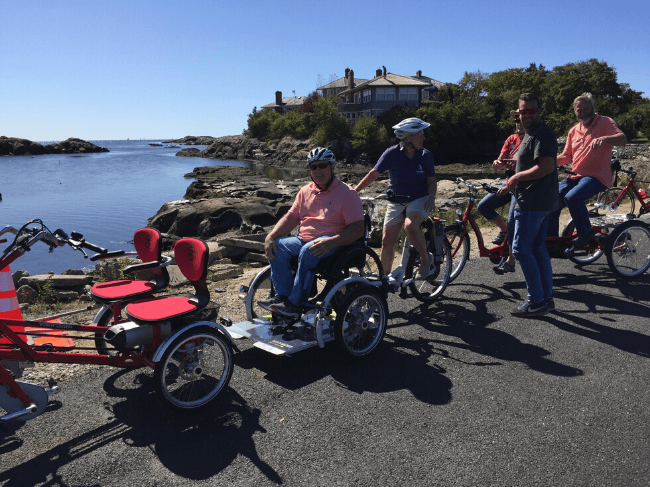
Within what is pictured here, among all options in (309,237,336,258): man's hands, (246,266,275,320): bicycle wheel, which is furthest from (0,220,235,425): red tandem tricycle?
(309,237,336,258): man's hands

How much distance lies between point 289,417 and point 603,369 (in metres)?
2.76

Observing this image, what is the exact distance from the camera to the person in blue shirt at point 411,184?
5.58 m

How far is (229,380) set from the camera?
12.8 ft

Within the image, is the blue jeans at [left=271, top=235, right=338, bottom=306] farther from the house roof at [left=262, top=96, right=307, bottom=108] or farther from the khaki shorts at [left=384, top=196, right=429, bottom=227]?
the house roof at [left=262, top=96, right=307, bottom=108]

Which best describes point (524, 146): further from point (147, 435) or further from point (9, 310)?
point (9, 310)

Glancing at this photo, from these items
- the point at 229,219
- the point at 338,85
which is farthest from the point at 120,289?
the point at 338,85

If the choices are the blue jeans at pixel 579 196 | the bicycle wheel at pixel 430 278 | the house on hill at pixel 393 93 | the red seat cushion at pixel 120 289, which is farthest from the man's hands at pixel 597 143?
the house on hill at pixel 393 93

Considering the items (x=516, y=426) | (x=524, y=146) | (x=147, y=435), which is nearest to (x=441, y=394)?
(x=516, y=426)

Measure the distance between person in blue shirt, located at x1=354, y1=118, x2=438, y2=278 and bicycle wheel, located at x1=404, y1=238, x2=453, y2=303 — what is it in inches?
5.6

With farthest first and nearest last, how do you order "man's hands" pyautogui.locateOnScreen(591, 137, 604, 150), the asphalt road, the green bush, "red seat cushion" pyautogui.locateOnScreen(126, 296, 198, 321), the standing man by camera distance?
the green bush, "man's hands" pyautogui.locateOnScreen(591, 137, 604, 150), the standing man, "red seat cushion" pyautogui.locateOnScreen(126, 296, 198, 321), the asphalt road

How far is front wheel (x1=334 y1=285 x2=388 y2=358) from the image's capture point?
4.31 m

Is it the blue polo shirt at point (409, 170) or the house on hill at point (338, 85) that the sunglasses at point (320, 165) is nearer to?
the blue polo shirt at point (409, 170)

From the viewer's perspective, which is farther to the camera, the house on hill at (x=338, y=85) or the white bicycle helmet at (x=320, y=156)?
the house on hill at (x=338, y=85)

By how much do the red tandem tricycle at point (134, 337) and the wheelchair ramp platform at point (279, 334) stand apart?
1.09 ft
